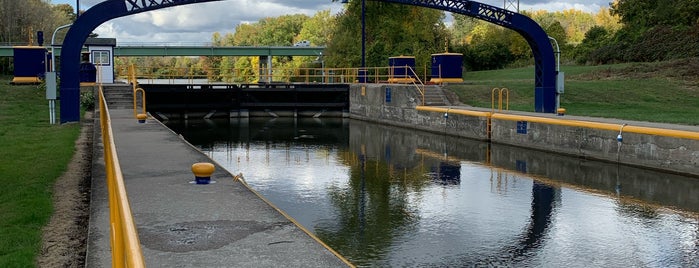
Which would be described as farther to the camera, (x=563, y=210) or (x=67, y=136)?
(x=67, y=136)

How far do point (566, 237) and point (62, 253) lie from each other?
678 centimetres

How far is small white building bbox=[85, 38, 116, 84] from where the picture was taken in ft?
116

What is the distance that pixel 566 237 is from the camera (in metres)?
10.1

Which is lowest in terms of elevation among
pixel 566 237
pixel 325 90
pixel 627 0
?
pixel 566 237

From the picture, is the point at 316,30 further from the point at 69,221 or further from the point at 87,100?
the point at 69,221

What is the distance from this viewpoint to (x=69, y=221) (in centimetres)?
911

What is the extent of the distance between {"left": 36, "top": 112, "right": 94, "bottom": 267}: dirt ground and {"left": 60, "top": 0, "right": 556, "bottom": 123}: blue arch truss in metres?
10.2

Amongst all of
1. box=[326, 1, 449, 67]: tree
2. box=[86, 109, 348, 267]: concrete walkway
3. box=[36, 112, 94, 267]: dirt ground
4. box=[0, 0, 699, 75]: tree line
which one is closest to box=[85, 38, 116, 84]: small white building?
box=[0, 0, 699, 75]: tree line

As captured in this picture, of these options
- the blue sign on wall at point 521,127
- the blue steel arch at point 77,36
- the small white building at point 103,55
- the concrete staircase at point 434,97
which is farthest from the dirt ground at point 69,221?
the small white building at point 103,55

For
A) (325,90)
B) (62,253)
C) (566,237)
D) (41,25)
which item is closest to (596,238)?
(566,237)

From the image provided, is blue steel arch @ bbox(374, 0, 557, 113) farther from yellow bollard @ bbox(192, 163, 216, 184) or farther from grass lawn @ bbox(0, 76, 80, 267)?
yellow bollard @ bbox(192, 163, 216, 184)

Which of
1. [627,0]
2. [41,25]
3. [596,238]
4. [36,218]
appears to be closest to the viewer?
[36,218]

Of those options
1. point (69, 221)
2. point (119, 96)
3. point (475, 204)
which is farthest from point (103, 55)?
point (69, 221)

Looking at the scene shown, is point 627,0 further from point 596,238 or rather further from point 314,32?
Answer: point 314,32
